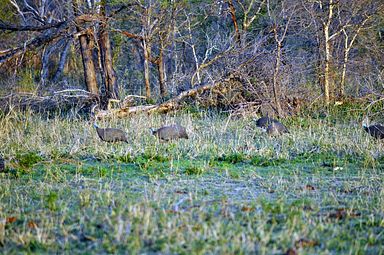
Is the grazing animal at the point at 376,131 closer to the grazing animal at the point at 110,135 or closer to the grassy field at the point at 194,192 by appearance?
the grassy field at the point at 194,192

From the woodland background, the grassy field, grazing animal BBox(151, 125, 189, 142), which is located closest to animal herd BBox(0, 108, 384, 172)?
grazing animal BBox(151, 125, 189, 142)

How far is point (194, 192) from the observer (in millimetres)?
6918

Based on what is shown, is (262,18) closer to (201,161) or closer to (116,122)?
(116,122)

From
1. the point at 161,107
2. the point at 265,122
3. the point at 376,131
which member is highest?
the point at 161,107

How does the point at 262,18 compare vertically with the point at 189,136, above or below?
above

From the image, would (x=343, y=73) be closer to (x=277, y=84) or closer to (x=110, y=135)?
(x=277, y=84)

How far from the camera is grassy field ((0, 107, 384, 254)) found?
510 cm

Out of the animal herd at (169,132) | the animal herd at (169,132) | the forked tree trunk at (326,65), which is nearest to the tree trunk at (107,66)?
the animal herd at (169,132)

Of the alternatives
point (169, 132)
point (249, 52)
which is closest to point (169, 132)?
point (169, 132)

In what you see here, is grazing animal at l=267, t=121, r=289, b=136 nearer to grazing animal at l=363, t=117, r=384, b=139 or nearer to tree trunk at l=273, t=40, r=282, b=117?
grazing animal at l=363, t=117, r=384, b=139

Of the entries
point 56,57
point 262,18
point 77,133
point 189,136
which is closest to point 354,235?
point 189,136

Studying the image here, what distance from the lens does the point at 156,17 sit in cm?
1584

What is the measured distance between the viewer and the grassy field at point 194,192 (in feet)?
16.7

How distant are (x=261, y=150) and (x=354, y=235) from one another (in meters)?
4.12
